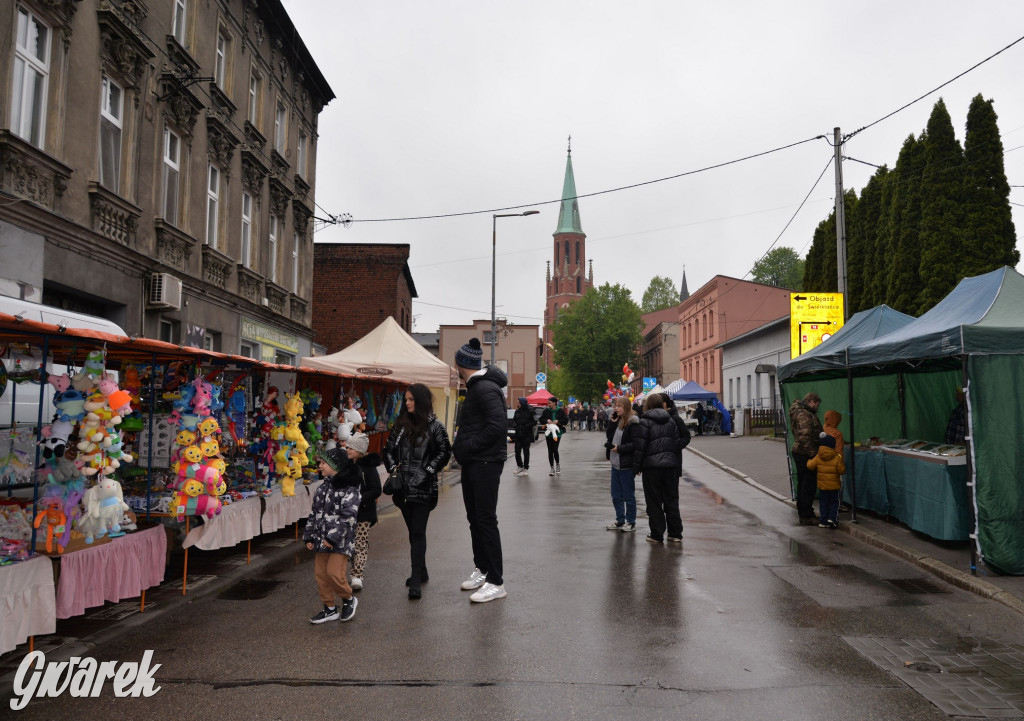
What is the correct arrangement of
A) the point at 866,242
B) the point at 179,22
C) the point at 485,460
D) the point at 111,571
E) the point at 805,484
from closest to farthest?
the point at 111,571 < the point at 485,460 < the point at 805,484 < the point at 179,22 < the point at 866,242

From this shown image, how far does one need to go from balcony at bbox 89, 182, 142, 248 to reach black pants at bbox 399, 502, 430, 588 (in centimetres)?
905

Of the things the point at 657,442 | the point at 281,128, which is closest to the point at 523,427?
the point at 657,442

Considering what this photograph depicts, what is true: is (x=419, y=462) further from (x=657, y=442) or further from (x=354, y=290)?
(x=354, y=290)

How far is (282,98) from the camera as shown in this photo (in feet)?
72.2

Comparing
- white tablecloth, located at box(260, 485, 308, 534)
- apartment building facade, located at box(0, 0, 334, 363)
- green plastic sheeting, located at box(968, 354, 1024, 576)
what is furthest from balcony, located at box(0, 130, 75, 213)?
green plastic sheeting, located at box(968, 354, 1024, 576)

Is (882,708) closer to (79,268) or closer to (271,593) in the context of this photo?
(271,593)

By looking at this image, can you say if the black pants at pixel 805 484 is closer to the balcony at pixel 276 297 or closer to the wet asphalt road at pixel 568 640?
the wet asphalt road at pixel 568 640

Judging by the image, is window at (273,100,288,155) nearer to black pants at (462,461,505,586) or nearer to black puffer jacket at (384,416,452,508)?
black puffer jacket at (384,416,452,508)

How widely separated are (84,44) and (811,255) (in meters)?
34.0

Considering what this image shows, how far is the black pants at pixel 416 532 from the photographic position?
6465 mm

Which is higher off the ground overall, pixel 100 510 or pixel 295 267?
pixel 295 267

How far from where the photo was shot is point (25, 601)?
466 centimetres

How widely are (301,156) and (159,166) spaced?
981 centimetres

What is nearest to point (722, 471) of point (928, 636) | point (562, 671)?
point (928, 636)
